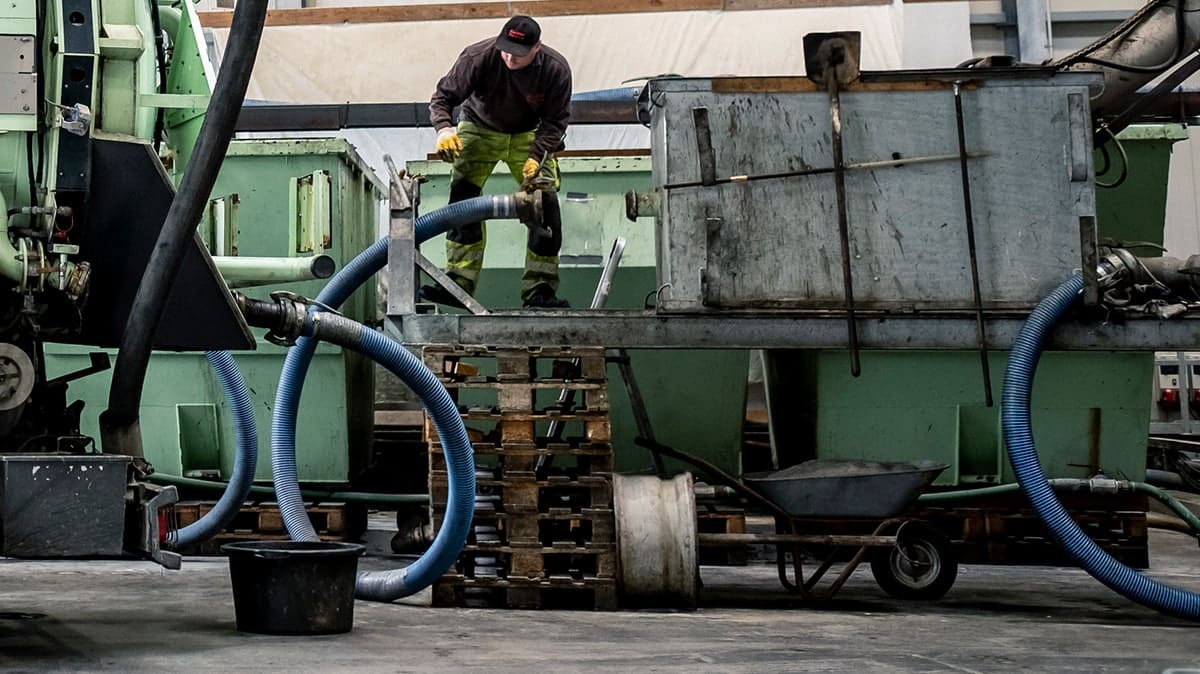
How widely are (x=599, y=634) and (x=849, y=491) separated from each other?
4.81ft

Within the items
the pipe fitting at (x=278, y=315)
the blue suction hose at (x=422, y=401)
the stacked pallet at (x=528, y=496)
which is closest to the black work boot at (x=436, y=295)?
the blue suction hose at (x=422, y=401)

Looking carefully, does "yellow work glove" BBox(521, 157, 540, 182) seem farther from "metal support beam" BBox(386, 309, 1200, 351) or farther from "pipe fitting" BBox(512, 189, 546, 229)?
"metal support beam" BBox(386, 309, 1200, 351)

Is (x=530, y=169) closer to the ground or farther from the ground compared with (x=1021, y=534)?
farther from the ground

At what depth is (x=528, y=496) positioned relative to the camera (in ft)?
18.6

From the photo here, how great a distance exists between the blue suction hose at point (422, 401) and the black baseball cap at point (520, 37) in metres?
0.96

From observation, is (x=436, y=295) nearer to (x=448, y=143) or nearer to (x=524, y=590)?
(x=448, y=143)

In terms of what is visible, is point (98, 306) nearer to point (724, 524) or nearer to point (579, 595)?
point (579, 595)

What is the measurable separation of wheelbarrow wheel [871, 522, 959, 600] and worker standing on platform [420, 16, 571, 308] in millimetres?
1984

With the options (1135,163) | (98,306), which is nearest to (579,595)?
(98,306)

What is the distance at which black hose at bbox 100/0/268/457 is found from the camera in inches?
148

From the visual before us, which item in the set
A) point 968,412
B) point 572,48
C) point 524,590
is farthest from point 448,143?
point 572,48

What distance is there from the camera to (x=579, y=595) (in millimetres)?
5648

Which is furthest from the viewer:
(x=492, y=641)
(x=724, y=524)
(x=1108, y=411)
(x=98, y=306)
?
(x=1108, y=411)

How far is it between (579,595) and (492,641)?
3.50ft
